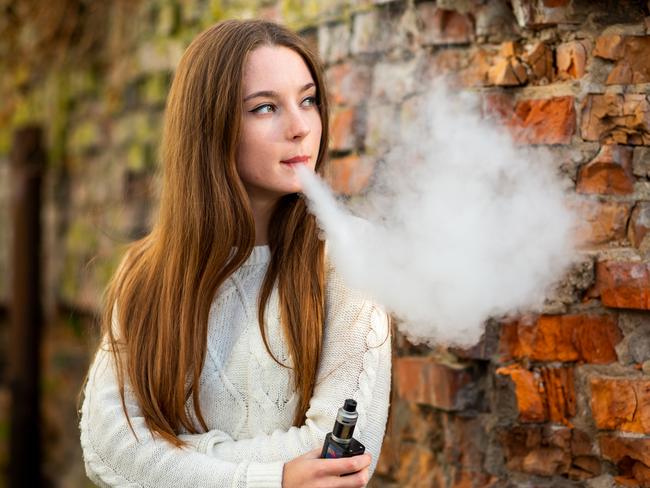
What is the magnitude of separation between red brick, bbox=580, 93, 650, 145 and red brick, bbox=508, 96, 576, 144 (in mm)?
33

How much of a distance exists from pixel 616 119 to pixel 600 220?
21 cm

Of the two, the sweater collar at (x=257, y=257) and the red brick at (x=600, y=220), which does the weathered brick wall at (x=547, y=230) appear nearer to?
the red brick at (x=600, y=220)

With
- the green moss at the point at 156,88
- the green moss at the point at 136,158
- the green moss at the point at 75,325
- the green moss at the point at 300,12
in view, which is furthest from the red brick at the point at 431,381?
the green moss at the point at 75,325

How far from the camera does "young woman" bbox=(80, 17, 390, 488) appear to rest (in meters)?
1.87

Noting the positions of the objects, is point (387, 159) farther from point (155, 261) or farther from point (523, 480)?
point (523, 480)

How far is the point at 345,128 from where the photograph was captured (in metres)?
2.44

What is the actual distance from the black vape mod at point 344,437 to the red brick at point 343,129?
3.09 feet

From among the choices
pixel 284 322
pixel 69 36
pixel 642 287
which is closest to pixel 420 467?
pixel 284 322

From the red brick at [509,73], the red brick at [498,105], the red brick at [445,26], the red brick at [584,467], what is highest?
the red brick at [445,26]

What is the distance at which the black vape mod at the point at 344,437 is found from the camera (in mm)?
1640

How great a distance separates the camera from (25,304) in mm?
4879

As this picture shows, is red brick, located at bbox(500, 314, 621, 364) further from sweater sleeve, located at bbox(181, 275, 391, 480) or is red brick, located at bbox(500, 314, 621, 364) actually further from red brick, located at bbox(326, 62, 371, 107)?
red brick, located at bbox(326, 62, 371, 107)

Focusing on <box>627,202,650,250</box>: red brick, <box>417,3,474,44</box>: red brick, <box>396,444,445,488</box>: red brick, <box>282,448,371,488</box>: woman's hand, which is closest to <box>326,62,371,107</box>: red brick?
<box>417,3,474,44</box>: red brick

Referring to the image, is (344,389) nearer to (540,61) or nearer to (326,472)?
(326,472)
